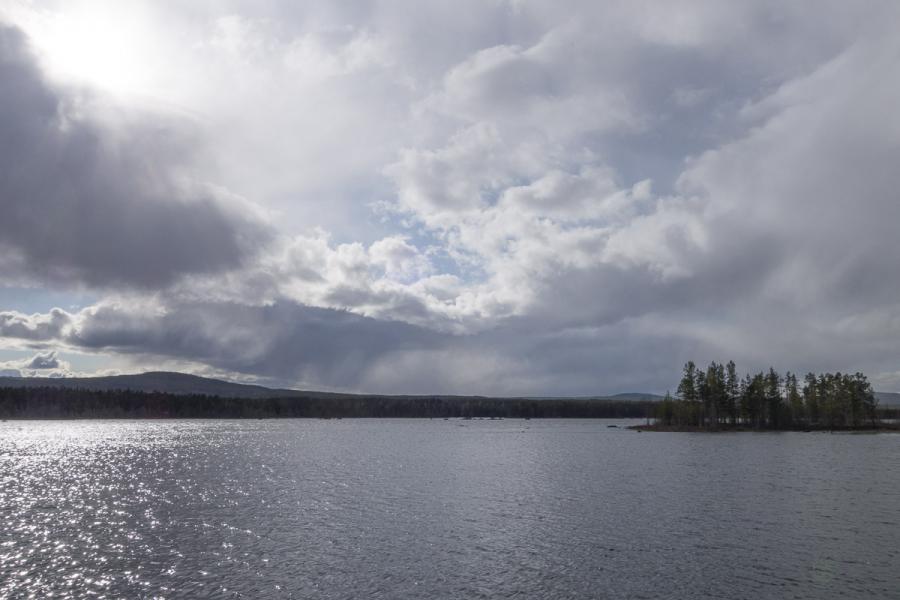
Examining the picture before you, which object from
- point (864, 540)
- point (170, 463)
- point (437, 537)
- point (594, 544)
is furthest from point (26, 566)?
point (170, 463)

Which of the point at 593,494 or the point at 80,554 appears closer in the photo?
the point at 80,554

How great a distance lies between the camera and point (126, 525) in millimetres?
53000

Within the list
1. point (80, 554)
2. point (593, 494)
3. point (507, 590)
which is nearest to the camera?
Answer: point (507, 590)

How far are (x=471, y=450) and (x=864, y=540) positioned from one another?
10526cm

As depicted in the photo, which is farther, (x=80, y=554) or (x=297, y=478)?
(x=297, y=478)

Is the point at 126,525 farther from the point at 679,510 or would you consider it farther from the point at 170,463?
the point at 170,463

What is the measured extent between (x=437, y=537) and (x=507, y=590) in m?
14.2

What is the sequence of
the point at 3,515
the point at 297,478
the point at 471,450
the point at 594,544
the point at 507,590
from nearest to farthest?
the point at 507,590
the point at 594,544
the point at 3,515
the point at 297,478
the point at 471,450

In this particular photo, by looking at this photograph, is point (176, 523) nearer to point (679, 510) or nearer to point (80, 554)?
point (80, 554)

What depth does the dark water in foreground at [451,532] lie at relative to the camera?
36281 millimetres

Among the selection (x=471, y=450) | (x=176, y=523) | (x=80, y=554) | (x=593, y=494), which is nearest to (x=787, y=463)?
(x=593, y=494)

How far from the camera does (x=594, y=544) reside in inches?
1827

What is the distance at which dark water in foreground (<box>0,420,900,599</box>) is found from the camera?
36.3 m

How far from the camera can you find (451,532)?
50.7 m
